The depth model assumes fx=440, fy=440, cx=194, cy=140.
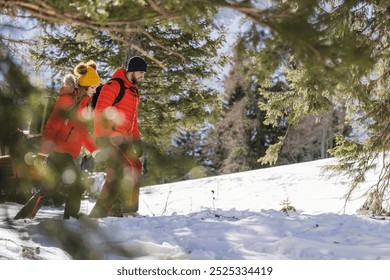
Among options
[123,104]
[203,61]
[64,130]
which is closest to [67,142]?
[64,130]

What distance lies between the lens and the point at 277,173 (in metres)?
17.3

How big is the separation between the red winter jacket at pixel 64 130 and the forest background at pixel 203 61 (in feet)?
0.85

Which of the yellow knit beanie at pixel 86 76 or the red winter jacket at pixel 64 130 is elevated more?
the yellow knit beanie at pixel 86 76

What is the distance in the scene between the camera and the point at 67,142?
503 cm

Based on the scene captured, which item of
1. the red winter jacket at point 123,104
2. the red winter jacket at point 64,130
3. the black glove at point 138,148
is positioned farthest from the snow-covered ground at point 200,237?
the red winter jacket at point 123,104

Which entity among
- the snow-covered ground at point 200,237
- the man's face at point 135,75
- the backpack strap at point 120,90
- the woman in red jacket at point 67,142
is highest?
the man's face at point 135,75

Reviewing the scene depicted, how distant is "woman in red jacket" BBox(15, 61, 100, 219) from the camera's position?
3.10m

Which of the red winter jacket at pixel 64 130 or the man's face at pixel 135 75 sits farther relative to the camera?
the man's face at pixel 135 75

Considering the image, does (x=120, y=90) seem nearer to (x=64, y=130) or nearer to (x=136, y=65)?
A: (x=136, y=65)

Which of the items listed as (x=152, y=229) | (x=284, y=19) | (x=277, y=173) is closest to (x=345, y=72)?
(x=284, y=19)

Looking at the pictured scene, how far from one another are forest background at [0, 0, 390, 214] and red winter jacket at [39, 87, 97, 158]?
260mm

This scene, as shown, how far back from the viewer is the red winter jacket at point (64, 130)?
3.04 metres

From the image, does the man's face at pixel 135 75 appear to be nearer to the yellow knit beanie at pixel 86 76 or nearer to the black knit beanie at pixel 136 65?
the black knit beanie at pixel 136 65

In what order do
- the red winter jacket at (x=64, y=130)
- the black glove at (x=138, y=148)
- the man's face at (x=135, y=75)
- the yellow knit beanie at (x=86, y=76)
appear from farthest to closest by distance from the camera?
the man's face at (x=135, y=75), the yellow knit beanie at (x=86, y=76), the red winter jacket at (x=64, y=130), the black glove at (x=138, y=148)
